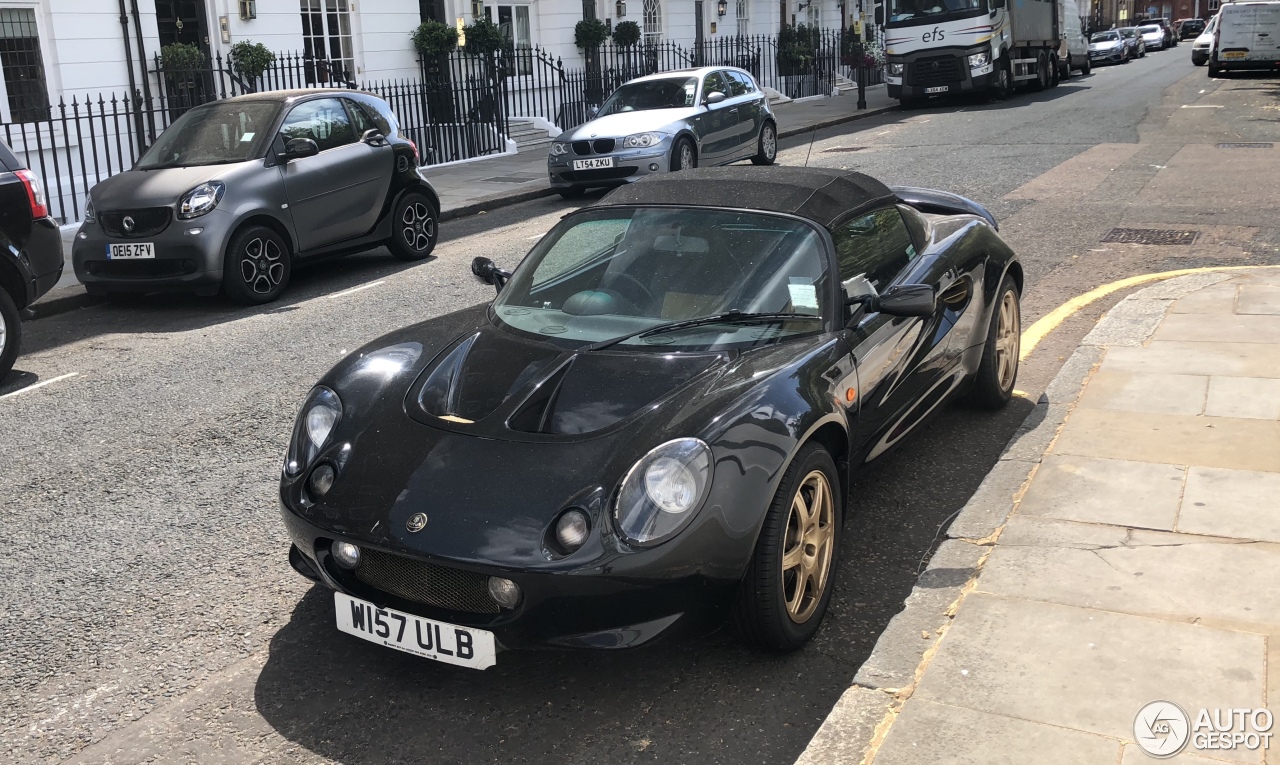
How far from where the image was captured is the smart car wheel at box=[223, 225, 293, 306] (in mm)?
9727

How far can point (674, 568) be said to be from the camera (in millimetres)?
3270

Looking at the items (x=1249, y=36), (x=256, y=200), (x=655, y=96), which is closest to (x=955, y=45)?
(x=1249, y=36)

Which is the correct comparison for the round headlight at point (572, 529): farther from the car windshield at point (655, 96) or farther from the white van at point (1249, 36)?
the white van at point (1249, 36)

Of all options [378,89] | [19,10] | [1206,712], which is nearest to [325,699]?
[1206,712]

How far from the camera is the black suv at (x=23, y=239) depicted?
796 centimetres

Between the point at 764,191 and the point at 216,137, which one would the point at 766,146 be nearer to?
the point at 216,137

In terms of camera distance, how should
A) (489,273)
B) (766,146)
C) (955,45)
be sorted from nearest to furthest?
(489,273) < (766,146) < (955,45)

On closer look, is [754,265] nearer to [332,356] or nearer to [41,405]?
[332,356]

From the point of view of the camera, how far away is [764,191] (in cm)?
468

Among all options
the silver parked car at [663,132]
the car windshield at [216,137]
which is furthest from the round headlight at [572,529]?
the silver parked car at [663,132]

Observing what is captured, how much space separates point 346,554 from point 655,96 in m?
13.8

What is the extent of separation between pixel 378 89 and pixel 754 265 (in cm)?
1703

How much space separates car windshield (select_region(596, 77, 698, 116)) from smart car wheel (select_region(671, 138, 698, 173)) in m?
0.76

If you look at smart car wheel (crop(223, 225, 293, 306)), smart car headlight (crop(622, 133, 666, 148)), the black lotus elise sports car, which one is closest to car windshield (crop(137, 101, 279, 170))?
smart car wheel (crop(223, 225, 293, 306))
